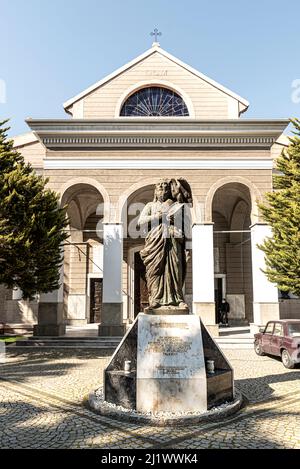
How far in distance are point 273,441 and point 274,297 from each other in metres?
11.4

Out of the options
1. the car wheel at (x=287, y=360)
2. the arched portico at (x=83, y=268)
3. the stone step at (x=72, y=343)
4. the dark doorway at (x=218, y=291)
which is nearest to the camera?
the car wheel at (x=287, y=360)

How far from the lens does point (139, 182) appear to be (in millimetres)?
16141

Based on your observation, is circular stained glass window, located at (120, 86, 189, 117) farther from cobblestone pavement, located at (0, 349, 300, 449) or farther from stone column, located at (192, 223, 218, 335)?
cobblestone pavement, located at (0, 349, 300, 449)

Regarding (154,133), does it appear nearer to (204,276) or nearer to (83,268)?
(204,276)

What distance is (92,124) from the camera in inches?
640

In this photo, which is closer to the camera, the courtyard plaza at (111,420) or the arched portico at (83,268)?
the courtyard plaza at (111,420)

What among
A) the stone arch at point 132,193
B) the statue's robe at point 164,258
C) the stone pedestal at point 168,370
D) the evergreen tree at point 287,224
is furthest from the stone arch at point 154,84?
the stone pedestal at point 168,370

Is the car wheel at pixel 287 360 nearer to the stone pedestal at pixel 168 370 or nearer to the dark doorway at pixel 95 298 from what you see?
the stone pedestal at pixel 168 370

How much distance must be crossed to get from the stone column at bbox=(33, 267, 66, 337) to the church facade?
0.04m

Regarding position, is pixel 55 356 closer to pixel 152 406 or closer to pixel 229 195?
pixel 152 406

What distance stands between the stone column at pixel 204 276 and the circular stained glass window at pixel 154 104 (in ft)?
27.2

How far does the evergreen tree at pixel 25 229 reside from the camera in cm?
1053

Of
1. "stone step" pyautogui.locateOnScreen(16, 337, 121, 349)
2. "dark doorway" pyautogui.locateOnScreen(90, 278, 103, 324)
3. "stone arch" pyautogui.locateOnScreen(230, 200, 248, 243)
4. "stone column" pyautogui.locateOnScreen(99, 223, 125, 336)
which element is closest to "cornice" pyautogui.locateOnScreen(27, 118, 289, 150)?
"stone column" pyautogui.locateOnScreen(99, 223, 125, 336)
